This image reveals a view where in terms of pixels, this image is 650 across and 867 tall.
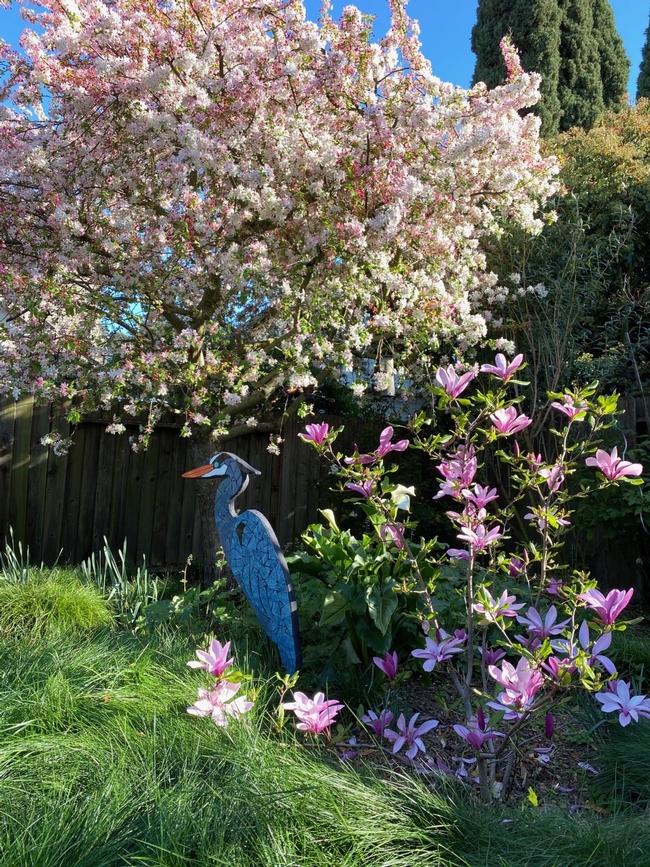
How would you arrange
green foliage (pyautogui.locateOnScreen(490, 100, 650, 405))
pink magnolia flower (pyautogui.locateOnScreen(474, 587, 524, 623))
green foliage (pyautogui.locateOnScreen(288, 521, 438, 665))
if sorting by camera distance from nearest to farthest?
1. pink magnolia flower (pyautogui.locateOnScreen(474, 587, 524, 623))
2. green foliage (pyautogui.locateOnScreen(288, 521, 438, 665))
3. green foliage (pyautogui.locateOnScreen(490, 100, 650, 405))

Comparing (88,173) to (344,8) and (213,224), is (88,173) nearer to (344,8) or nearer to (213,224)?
(213,224)

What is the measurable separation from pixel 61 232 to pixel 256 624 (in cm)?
253

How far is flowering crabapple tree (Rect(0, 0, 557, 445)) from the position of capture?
387 centimetres

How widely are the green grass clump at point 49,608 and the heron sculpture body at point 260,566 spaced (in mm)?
873

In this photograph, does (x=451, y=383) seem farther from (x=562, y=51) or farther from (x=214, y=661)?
(x=562, y=51)

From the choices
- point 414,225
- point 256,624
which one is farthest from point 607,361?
point 256,624

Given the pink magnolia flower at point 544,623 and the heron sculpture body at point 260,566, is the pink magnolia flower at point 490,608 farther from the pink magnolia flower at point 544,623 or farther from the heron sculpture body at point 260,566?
the heron sculpture body at point 260,566

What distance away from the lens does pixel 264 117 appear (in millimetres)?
4020

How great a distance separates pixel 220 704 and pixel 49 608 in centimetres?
172

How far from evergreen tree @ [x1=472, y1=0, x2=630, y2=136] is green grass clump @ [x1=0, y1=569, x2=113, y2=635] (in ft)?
35.0

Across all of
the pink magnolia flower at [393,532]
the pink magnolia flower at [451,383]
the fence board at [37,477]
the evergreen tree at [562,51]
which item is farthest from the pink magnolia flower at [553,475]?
the evergreen tree at [562,51]

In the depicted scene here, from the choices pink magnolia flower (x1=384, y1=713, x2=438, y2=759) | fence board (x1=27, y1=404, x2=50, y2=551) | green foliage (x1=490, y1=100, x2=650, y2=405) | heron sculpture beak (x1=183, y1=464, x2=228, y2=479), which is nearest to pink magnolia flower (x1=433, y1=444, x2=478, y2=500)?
pink magnolia flower (x1=384, y1=713, x2=438, y2=759)

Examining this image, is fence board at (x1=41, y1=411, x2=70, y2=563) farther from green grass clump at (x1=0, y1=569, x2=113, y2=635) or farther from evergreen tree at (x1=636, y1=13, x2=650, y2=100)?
evergreen tree at (x1=636, y1=13, x2=650, y2=100)

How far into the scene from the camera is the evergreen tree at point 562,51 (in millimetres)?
11406
